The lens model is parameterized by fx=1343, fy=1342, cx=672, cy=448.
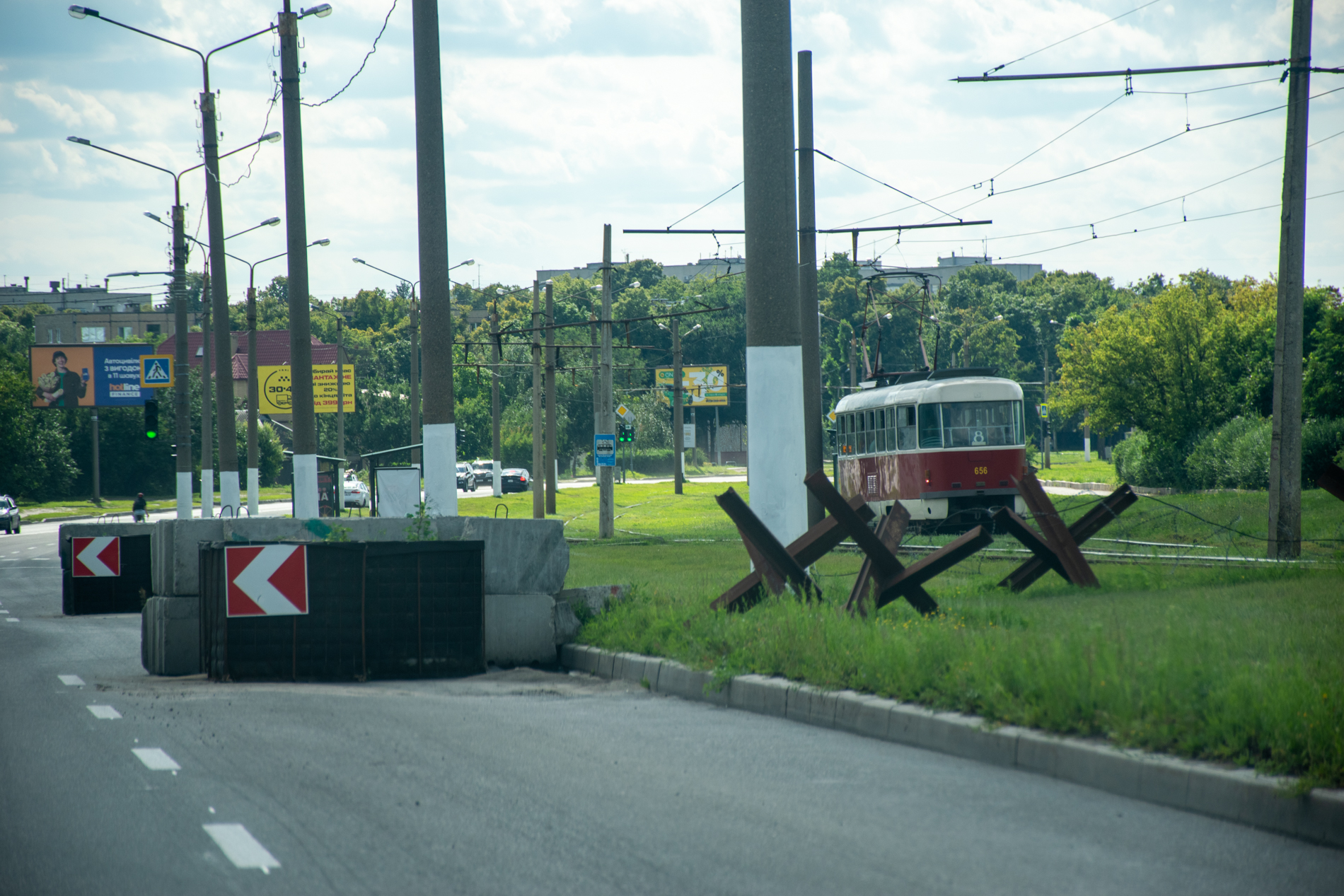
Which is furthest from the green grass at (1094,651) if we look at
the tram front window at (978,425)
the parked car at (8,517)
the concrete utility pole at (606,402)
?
the parked car at (8,517)

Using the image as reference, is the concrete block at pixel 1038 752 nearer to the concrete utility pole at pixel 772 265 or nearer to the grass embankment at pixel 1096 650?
the grass embankment at pixel 1096 650

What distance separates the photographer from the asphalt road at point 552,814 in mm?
5285

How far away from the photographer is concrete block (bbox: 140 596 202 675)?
1229cm

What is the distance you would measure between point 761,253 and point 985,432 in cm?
1700

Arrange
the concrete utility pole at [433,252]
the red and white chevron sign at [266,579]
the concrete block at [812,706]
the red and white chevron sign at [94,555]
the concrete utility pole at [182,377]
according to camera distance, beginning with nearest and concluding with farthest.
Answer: the concrete block at [812,706] < the red and white chevron sign at [266,579] < the concrete utility pole at [433,252] < the red and white chevron sign at [94,555] < the concrete utility pole at [182,377]

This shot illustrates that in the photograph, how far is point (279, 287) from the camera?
15938cm

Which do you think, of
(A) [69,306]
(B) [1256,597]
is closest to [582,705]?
(B) [1256,597]

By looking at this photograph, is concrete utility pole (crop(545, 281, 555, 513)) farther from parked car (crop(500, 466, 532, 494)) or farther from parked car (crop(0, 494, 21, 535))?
parked car (crop(500, 466, 532, 494))

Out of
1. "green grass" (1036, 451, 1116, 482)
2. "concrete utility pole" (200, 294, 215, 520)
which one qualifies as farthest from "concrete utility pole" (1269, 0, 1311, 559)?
"green grass" (1036, 451, 1116, 482)

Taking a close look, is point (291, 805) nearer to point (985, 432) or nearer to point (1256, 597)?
point (1256, 597)

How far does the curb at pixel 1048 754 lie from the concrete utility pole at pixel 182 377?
23240 mm

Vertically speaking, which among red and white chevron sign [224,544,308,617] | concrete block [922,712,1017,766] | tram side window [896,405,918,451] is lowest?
concrete block [922,712,1017,766]

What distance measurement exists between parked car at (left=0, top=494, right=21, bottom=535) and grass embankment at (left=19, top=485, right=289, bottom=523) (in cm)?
754

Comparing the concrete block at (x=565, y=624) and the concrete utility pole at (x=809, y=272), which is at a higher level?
the concrete utility pole at (x=809, y=272)
